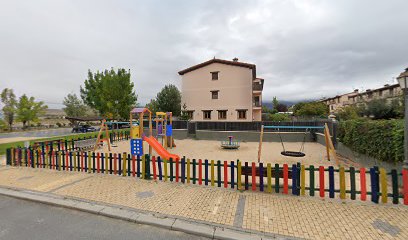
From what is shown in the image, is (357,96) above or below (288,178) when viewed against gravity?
above

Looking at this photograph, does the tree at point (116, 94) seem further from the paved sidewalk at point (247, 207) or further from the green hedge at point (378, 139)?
the green hedge at point (378, 139)

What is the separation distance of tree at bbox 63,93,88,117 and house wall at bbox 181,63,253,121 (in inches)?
1942

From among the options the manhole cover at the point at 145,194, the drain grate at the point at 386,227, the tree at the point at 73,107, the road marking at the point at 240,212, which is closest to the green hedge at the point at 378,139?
the drain grate at the point at 386,227

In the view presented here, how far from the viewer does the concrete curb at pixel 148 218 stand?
3.72m

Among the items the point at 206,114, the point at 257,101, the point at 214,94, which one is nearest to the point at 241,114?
the point at 257,101

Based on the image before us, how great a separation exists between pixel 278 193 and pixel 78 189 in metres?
6.01

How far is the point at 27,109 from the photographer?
134 ft

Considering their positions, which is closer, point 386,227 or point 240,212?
point 386,227

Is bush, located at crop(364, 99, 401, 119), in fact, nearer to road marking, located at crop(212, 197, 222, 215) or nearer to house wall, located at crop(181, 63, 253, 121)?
house wall, located at crop(181, 63, 253, 121)

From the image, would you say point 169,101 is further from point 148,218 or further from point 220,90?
point 148,218

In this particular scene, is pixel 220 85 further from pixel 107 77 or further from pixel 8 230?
pixel 8 230

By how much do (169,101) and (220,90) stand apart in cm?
1306

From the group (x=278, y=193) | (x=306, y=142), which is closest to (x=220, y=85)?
(x=306, y=142)

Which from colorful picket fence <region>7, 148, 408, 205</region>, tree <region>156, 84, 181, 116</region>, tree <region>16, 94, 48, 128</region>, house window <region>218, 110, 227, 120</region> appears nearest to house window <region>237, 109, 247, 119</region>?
house window <region>218, 110, 227, 120</region>
